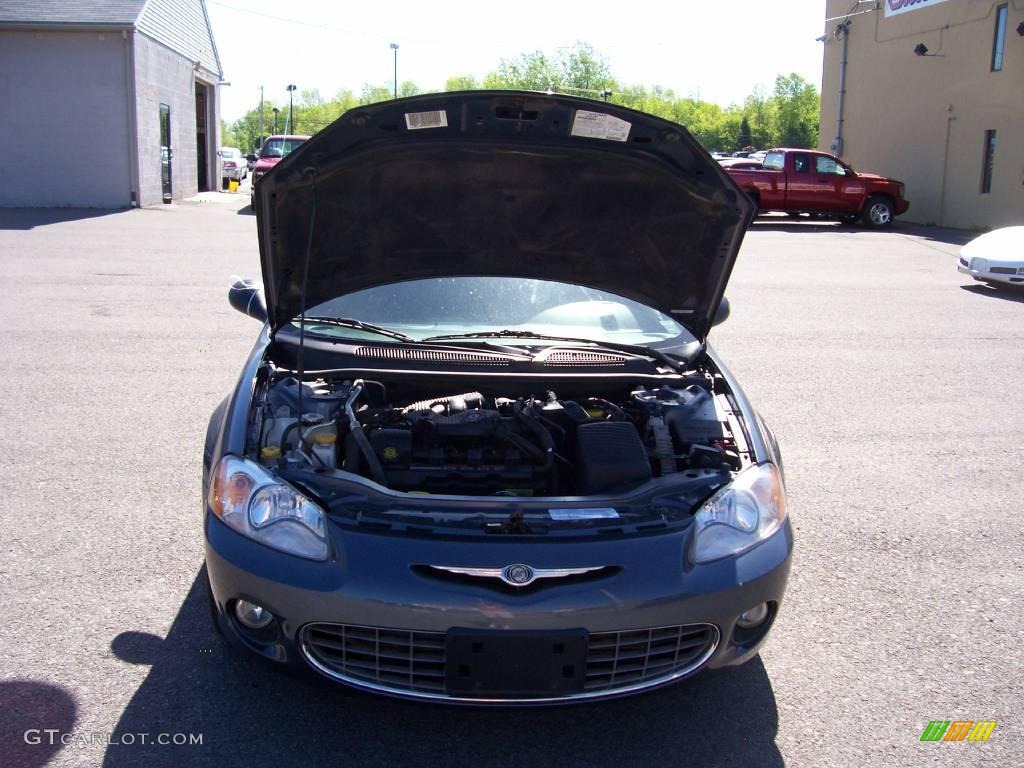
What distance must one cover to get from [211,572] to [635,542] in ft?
4.24

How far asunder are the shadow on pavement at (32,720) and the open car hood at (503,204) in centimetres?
165

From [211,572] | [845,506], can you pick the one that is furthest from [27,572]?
[845,506]

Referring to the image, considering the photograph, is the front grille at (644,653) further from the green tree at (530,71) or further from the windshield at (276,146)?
the green tree at (530,71)

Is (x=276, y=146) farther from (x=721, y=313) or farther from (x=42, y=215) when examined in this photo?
(x=721, y=313)

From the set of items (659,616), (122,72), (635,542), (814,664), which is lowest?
(814,664)

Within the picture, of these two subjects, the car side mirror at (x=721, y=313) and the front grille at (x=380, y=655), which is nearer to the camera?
the front grille at (x=380, y=655)

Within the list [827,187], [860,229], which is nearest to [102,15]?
[827,187]

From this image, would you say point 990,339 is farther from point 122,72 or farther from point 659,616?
point 122,72

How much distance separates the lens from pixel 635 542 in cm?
296

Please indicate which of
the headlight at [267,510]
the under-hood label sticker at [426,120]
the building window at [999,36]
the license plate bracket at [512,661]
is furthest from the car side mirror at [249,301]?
the building window at [999,36]

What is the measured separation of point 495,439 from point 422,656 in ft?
3.53

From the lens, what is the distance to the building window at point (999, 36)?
21.6 meters

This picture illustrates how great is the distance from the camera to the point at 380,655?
9.41 ft

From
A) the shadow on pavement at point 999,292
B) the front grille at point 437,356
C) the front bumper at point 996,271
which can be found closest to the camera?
the front grille at point 437,356
